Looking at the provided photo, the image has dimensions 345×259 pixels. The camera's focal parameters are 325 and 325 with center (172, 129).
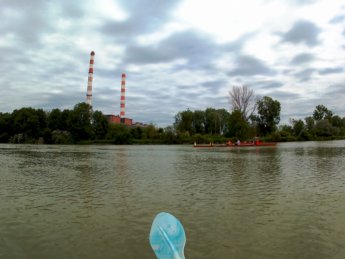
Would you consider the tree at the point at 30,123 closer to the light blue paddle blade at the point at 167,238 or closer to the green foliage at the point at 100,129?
the green foliage at the point at 100,129

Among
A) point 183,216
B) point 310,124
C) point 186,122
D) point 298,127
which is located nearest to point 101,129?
point 186,122

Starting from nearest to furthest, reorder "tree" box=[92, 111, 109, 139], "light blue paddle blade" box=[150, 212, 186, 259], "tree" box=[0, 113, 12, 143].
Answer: "light blue paddle blade" box=[150, 212, 186, 259] < "tree" box=[92, 111, 109, 139] < "tree" box=[0, 113, 12, 143]

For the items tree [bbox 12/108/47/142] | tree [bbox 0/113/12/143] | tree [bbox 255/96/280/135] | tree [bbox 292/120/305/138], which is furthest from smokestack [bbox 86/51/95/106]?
tree [bbox 292/120/305/138]

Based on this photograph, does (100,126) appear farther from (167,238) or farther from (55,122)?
(167,238)

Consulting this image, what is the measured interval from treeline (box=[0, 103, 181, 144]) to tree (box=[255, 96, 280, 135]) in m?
26.9

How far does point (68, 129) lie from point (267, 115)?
197 feet

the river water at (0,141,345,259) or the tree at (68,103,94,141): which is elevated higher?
the tree at (68,103,94,141)

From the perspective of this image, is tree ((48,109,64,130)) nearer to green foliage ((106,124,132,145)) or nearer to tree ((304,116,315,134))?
green foliage ((106,124,132,145))

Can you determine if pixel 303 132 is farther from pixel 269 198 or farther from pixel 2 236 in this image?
pixel 2 236

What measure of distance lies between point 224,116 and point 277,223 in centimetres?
11055

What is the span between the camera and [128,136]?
9225 centimetres

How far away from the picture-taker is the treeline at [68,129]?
95250 millimetres

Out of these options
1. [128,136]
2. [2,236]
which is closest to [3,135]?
[128,136]

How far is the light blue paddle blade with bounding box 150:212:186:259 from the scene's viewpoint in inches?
148
